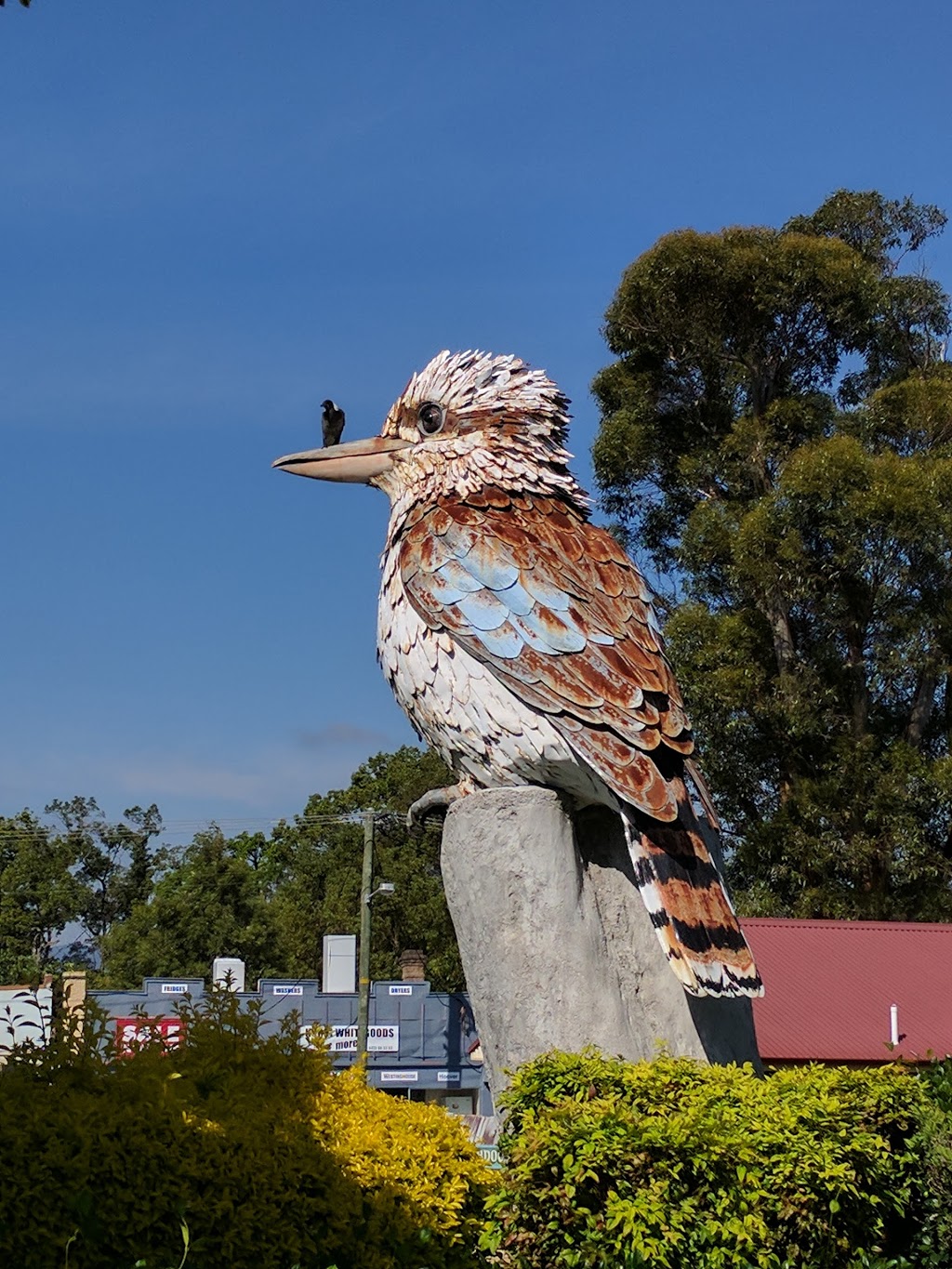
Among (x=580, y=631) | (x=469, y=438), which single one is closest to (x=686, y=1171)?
(x=580, y=631)

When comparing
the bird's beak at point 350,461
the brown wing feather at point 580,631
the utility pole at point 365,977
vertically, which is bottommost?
the utility pole at point 365,977

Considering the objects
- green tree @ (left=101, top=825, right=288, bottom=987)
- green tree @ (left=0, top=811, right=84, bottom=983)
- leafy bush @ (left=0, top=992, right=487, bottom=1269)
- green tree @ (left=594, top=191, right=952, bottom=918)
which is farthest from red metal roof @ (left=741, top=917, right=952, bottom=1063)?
green tree @ (left=0, top=811, right=84, bottom=983)

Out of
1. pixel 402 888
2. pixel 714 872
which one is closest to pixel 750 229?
pixel 714 872

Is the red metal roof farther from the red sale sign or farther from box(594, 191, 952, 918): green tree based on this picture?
the red sale sign

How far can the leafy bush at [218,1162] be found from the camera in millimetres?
4531

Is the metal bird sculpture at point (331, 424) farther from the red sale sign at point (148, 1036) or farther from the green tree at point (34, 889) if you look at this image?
the green tree at point (34, 889)

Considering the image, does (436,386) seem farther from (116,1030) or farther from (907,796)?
(907,796)

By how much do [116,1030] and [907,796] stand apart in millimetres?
17094

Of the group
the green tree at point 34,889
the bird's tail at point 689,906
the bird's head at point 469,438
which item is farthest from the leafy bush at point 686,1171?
the green tree at point 34,889

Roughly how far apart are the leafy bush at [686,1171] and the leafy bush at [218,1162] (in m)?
0.31

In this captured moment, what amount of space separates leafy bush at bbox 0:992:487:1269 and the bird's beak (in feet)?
10.4

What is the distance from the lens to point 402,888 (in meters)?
42.3

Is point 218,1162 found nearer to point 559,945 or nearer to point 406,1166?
point 406,1166

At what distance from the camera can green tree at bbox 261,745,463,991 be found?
42188 millimetres
